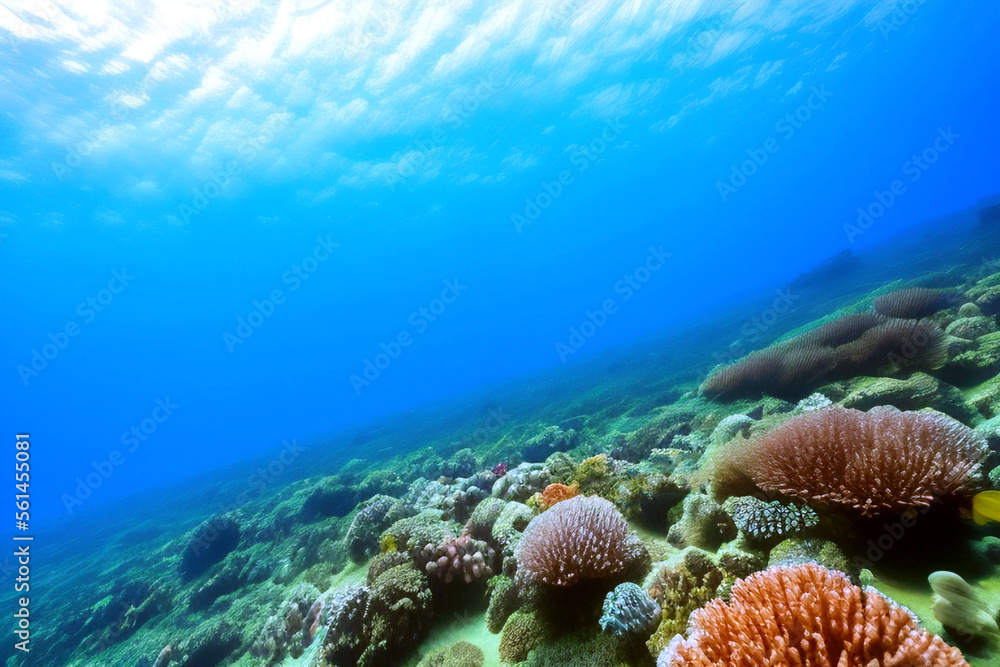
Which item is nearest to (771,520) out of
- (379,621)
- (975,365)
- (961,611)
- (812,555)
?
(812,555)

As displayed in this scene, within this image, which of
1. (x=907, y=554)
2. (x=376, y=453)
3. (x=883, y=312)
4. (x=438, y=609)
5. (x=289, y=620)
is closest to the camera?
(x=907, y=554)

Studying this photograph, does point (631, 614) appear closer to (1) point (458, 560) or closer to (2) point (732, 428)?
(1) point (458, 560)

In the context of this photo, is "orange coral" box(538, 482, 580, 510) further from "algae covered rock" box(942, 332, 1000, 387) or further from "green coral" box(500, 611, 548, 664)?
"algae covered rock" box(942, 332, 1000, 387)

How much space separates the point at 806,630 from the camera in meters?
1.59

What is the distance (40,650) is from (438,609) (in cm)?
1510

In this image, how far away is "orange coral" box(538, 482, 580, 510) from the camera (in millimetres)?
4457

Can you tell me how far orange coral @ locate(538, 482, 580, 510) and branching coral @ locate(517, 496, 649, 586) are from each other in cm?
125

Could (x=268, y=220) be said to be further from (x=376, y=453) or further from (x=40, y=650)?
(x=40, y=650)

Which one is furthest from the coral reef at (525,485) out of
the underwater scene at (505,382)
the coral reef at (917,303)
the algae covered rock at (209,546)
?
the algae covered rock at (209,546)

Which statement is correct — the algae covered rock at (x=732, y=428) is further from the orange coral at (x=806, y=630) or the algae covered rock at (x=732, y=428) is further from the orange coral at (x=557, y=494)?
the orange coral at (x=806, y=630)

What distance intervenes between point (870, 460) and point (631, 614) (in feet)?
6.25

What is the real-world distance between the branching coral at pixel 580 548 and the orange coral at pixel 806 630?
1080mm

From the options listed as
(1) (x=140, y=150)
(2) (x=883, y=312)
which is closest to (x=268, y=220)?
(1) (x=140, y=150)

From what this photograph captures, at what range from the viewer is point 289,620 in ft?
18.7
